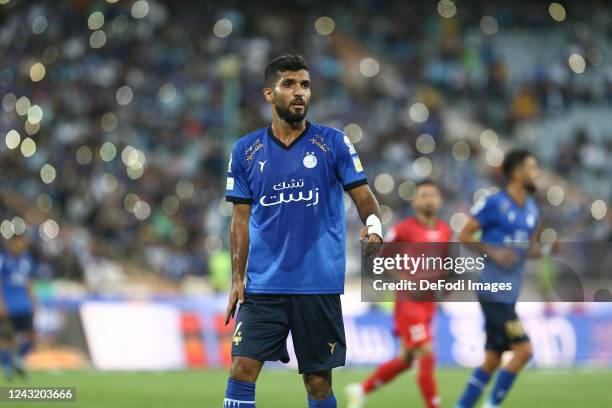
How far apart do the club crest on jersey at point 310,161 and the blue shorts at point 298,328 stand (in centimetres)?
82

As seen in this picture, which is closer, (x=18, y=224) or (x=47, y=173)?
(x=18, y=224)

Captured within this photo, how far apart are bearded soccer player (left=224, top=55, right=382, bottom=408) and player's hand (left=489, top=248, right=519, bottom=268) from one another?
143 inches

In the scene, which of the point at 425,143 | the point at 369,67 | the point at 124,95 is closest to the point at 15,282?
the point at 124,95

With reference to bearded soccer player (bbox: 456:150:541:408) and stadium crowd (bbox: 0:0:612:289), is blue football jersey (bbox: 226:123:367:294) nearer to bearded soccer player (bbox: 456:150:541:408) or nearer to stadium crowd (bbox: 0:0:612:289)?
bearded soccer player (bbox: 456:150:541:408)

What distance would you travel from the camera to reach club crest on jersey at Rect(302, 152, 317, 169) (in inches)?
291

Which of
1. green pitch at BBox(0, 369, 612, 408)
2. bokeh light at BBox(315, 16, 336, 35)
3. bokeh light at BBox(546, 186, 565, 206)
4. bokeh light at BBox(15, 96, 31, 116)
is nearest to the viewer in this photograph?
green pitch at BBox(0, 369, 612, 408)

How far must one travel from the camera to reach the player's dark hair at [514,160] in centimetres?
1133

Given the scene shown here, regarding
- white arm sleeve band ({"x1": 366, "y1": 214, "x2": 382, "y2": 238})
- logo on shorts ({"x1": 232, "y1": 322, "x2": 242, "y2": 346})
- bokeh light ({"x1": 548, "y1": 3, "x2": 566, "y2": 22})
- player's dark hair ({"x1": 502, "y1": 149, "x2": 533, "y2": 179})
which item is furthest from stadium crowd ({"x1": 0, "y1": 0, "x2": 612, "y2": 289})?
white arm sleeve band ({"x1": 366, "y1": 214, "x2": 382, "y2": 238})

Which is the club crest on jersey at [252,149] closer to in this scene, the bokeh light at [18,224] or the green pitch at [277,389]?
the green pitch at [277,389]

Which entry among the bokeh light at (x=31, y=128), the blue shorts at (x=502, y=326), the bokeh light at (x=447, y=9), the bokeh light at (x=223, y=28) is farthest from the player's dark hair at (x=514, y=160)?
the bokeh light at (x=447, y=9)

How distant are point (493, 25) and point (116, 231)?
13406 millimetres

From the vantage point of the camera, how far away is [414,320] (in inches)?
464

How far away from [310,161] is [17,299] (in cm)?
1177

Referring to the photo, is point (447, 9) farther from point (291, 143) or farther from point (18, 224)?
point (291, 143)
